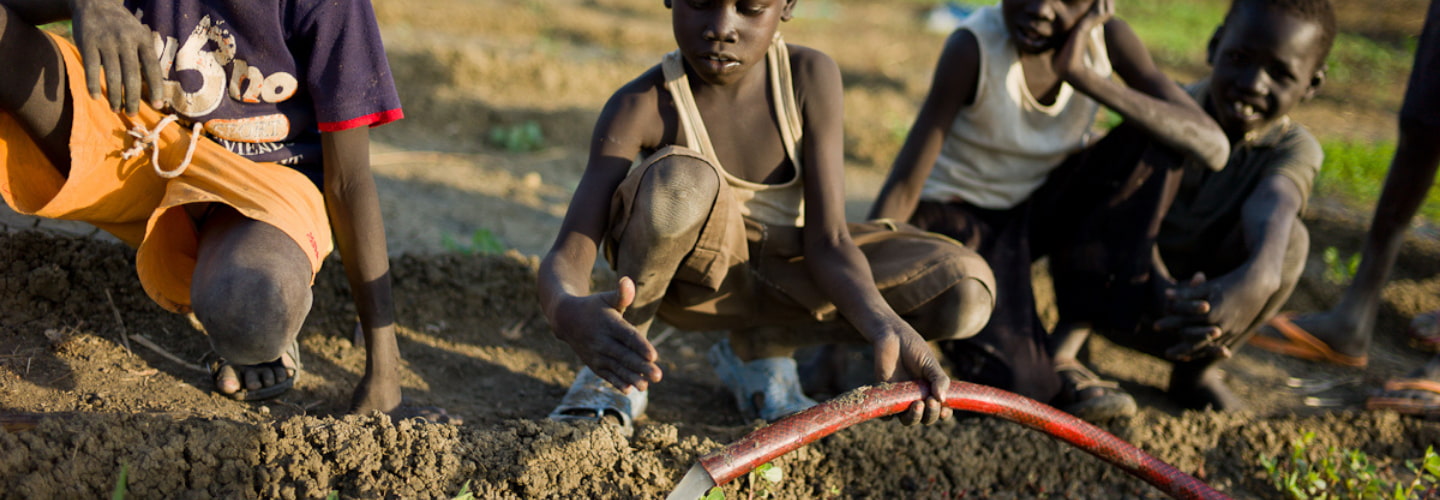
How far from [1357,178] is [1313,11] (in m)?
2.46

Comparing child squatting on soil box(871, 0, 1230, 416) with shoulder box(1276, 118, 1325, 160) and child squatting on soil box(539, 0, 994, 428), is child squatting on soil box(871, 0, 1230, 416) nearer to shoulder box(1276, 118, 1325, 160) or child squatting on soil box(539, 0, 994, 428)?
shoulder box(1276, 118, 1325, 160)

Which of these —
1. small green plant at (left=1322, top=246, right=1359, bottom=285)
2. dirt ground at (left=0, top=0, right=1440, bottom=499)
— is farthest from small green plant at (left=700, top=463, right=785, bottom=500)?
small green plant at (left=1322, top=246, right=1359, bottom=285)

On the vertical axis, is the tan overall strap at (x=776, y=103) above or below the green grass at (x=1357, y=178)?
above

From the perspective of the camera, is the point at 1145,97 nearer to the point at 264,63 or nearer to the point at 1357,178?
the point at 264,63

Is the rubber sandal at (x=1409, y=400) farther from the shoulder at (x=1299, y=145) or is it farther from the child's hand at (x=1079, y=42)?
the child's hand at (x=1079, y=42)

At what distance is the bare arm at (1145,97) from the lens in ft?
9.25

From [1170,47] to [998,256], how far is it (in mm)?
6273

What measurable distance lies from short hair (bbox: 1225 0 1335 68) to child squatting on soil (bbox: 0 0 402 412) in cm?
249

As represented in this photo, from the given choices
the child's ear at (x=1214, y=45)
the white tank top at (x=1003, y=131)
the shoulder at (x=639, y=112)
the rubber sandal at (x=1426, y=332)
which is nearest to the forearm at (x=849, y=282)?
the shoulder at (x=639, y=112)

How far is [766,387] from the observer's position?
2.69m

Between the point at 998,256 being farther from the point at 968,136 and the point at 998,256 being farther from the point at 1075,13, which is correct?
the point at 1075,13

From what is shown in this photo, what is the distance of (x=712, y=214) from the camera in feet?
7.35

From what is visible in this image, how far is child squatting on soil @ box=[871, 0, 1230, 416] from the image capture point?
287 cm

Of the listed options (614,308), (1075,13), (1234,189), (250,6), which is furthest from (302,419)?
(1234,189)
